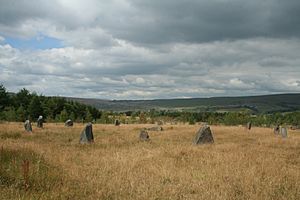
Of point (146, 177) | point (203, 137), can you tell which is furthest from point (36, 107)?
point (146, 177)

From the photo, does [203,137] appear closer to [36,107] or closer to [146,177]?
[146,177]

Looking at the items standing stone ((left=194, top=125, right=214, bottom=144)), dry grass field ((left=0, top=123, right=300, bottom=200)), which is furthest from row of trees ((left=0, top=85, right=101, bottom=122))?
dry grass field ((left=0, top=123, right=300, bottom=200))

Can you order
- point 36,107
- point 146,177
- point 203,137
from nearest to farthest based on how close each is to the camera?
point 146,177
point 203,137
point 36,107

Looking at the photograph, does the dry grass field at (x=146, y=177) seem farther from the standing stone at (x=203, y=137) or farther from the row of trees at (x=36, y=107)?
the row of trees at (x=36, y=107)

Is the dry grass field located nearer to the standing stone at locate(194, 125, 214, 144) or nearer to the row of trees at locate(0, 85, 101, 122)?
the standing stone at locate(194, 125, 214, 144)

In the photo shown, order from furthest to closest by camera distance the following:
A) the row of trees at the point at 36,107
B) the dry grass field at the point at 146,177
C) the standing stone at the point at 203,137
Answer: the row of trees at the point at 36,107
the standing stone at the point at 203,137
the dry grass field at the point at 146,177

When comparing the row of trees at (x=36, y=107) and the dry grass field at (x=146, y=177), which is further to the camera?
the row of trees at (x=36, y=107)

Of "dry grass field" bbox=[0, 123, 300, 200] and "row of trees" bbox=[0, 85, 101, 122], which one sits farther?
"row of trees" bbox=[0, 85, 101, 122]

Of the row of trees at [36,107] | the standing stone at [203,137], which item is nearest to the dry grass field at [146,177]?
the standing stone at [203,137]

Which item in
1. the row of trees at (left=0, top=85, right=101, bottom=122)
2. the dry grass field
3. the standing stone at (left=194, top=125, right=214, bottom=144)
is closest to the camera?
the dry grass field

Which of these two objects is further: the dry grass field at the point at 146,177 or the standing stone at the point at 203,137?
the standing stone at the point at 203,137

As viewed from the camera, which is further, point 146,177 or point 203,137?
point 203,137

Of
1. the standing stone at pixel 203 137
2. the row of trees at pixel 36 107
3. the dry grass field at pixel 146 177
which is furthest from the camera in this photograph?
the row of trees at pixel 36 107

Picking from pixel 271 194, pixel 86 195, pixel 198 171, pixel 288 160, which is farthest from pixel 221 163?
pixel 86 195
